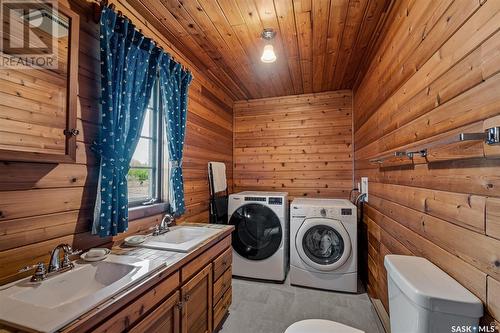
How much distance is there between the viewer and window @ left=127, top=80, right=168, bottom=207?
190cm

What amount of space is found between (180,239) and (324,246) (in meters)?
1.57

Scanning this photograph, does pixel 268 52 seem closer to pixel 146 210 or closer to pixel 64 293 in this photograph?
pixel 146 210

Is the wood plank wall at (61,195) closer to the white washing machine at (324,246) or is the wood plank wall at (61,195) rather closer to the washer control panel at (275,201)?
the washer control panel at (275,201)

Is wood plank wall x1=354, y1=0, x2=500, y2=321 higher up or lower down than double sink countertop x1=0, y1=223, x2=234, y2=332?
higher up

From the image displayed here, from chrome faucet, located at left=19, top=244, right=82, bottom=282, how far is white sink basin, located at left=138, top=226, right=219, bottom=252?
41cm

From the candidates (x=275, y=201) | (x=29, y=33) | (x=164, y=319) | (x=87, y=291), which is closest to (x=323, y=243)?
(x=275, y=201)

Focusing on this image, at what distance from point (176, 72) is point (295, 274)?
247 cm

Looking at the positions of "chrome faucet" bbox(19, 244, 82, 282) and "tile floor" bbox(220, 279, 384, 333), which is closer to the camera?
"chrome faucet" bbox(19, 244, 82, 282)

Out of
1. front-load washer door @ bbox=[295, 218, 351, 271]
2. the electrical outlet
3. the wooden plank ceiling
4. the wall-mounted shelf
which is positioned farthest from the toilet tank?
the wooden plank ceiling

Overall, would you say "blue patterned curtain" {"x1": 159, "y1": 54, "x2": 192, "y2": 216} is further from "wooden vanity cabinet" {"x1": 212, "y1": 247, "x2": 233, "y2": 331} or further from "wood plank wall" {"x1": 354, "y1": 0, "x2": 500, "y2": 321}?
"wood plank wall" {"x1": 354, "y1": 0, "x2": 500, "y2": 321}

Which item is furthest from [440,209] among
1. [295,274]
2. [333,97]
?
[333,97]

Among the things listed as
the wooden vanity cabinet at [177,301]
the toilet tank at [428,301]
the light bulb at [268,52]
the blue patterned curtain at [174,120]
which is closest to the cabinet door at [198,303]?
the wooden vanity cabinet at [177,301]

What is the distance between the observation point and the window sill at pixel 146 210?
161cm

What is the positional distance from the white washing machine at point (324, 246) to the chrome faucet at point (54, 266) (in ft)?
6.62
